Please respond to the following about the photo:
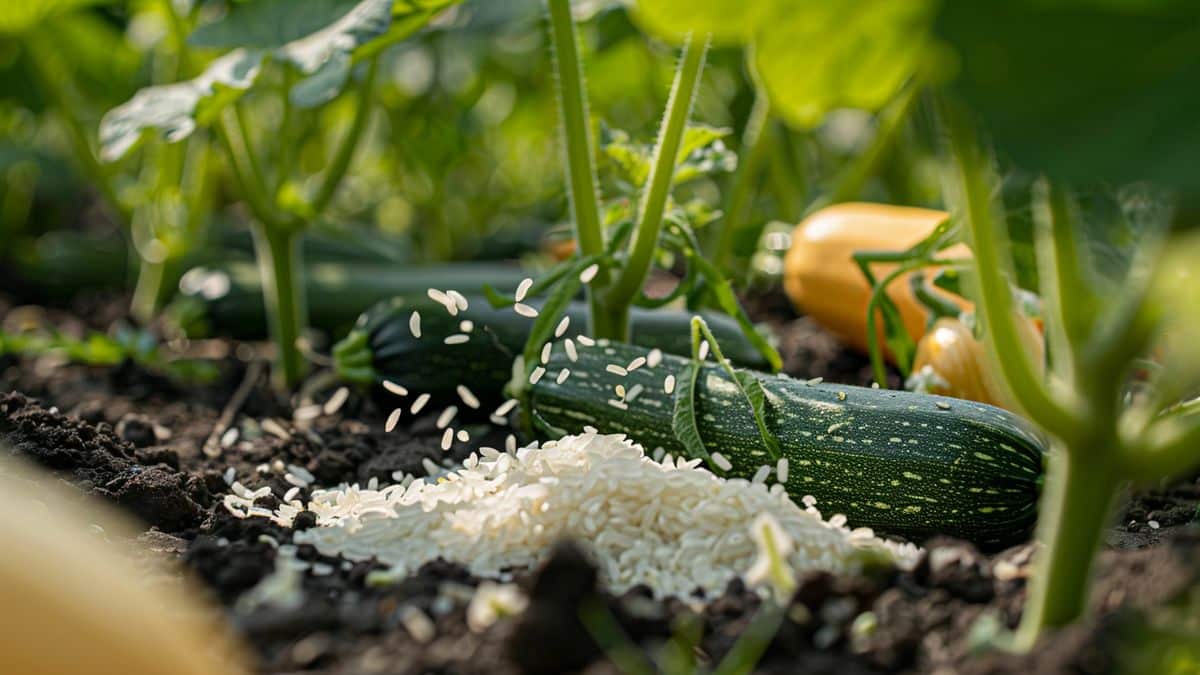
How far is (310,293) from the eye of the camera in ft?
11.7

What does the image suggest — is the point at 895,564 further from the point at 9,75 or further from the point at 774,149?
the point at 9,75

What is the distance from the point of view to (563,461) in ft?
5.75

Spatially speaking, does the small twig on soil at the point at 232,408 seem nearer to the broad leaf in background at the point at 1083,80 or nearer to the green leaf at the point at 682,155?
the green leaf at the point at 682,155

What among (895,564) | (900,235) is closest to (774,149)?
(900,235)

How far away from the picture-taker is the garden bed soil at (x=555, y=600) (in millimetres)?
1171

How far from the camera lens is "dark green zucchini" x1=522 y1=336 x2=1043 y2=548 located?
1.83m

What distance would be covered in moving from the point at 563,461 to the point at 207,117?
1096 mm

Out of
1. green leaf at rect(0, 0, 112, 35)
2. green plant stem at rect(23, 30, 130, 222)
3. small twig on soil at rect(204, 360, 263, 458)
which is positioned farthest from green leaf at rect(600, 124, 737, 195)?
green plant stem at rect(23, 30, 130, 222)

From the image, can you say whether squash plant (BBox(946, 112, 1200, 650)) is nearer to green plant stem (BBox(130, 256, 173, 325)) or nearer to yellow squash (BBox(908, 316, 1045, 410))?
yellow squash (BBox(908, 316, 1045, 410))

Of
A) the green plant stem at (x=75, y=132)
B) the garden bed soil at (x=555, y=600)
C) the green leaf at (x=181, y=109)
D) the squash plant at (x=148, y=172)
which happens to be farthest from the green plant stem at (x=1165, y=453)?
the green plant stem at (x=75, y=132)

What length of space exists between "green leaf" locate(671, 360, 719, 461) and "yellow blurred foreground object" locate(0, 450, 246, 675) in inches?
36.4

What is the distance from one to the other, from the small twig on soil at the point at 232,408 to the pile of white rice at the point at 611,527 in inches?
29.7

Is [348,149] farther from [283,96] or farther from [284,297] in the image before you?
[284,297]

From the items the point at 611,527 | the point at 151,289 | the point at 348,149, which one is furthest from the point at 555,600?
the point at 151,289
